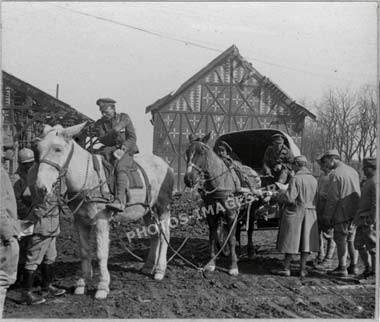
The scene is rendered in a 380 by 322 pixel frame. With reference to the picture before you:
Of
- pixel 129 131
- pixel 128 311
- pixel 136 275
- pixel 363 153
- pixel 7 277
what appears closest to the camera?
pixel 7 277

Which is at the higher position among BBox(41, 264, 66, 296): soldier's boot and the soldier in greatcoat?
the soldier in greatcoat

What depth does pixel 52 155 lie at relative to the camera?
4867 millimetres

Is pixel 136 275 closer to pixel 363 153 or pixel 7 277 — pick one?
pixel 7 277

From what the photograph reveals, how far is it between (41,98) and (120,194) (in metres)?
9.16

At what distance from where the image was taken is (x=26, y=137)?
599 inches

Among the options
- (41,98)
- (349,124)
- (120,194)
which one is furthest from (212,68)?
(120,194)

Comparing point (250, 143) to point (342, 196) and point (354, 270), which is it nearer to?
point (342, 196)

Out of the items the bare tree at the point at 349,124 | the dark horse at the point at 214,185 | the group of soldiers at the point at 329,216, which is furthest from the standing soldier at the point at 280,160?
the bare tree at the point at 349,124

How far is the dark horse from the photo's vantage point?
6.67 meters

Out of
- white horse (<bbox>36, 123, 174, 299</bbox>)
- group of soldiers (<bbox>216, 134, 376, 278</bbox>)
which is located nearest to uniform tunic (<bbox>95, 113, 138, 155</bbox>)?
white horse (<bbox>36, 123, 174, 299</bbox>)

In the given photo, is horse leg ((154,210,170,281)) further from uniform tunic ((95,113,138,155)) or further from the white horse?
uniform tunic ((95,113,138,155))

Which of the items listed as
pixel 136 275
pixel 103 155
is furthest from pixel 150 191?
pixel 136 275

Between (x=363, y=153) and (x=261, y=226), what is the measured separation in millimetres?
12977

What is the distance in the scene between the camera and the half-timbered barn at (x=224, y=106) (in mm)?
20125
